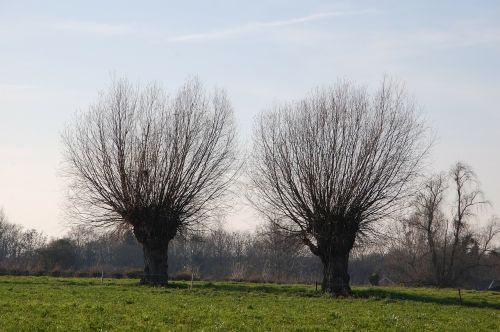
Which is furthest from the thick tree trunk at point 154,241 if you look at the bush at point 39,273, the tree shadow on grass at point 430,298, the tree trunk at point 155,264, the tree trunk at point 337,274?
the bush at point 39,273

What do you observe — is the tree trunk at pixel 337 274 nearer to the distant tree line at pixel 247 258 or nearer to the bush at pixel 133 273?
the distant tree line at pixel 247 258

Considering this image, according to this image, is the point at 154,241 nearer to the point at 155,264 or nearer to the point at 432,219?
the point at 155,264

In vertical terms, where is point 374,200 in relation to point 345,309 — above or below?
above

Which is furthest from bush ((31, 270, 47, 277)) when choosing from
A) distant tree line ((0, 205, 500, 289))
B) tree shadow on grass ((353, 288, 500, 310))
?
tree shadow on grass ((353, 288, 500, 310))

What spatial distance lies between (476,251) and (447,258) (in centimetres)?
484

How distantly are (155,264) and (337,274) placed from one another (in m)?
13.0

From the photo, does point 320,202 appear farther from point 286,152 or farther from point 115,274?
A: point 115,274

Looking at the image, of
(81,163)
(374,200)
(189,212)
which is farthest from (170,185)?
(374,200)

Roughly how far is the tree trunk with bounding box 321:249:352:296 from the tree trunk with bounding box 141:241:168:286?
11.4 meters

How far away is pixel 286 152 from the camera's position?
42125 mm

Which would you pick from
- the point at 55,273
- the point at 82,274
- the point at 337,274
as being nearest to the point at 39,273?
the point at 55,273

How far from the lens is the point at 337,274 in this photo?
1550 inches

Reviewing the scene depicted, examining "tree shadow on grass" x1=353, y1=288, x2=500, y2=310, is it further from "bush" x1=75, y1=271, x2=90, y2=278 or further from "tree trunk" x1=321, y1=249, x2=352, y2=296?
"bush" x1=75, y1=271, x2=90, y2=278

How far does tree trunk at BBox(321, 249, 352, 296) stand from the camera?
39188 mm
